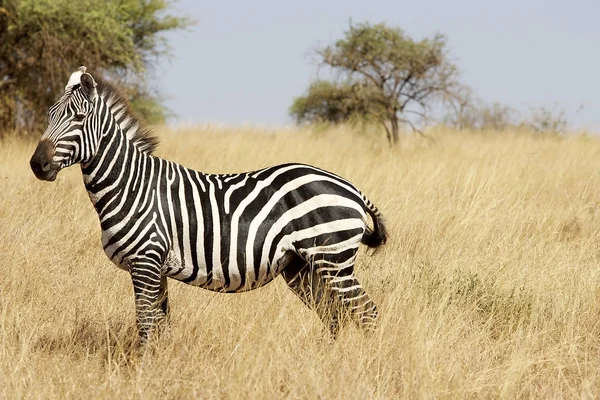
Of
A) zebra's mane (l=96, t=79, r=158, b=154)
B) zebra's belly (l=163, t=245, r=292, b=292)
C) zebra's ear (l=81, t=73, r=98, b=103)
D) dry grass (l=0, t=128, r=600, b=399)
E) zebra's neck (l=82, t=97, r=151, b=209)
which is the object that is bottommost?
dry grass (l=0, t=128, r=600, b=399)

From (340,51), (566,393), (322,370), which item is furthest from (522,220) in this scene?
(340,51)

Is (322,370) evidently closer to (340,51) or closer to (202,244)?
A: (202,244)

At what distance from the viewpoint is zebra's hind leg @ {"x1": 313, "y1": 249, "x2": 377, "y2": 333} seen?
4691 mm

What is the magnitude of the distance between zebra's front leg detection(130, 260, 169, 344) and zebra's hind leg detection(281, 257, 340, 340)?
81 cm

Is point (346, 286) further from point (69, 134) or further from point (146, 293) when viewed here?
point (69, 134)

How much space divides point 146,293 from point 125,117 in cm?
107

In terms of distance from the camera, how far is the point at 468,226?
779 centimetres

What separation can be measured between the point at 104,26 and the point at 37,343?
12.1 metres

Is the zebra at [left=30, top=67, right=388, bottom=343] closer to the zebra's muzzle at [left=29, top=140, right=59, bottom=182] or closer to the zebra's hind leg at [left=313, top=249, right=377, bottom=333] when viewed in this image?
the zebra's hind leg at [left=313, top=249, right=377, bottom=333]

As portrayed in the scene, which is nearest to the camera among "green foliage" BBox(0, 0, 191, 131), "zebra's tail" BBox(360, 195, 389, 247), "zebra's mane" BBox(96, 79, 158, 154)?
"zebra's mane" BBox(96, 79, 158, 154)

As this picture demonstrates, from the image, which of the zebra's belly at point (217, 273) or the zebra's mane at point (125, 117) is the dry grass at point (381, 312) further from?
the zebra's mane at point (125, 117)

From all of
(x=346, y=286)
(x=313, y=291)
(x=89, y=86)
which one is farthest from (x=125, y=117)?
(x=346, y=286)

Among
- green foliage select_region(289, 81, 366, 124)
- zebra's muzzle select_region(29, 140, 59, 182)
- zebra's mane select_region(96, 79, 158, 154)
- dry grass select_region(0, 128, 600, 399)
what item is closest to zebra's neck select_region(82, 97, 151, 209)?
zebra's mane select_region(96, 79, 158, 154)

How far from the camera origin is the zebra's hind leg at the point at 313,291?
4820mm
